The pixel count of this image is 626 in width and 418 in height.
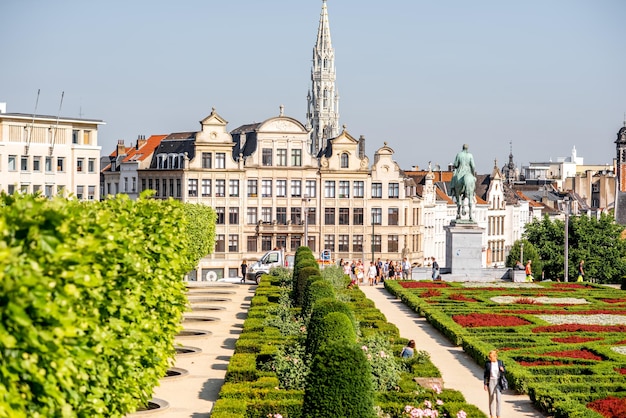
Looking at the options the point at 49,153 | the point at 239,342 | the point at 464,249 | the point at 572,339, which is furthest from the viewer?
the point at 49,153

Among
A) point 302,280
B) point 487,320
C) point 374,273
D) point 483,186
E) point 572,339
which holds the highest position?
point 483,186

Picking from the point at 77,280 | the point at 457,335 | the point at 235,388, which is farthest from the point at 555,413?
the point at 77,280

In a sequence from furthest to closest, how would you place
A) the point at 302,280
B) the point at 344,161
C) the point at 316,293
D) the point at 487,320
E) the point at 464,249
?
the point at 344,161
the point at 464,249
the point at 302,280
the point at 487,320
the point at 316,293

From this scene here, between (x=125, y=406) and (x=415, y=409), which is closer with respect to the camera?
(x=125, y=406)

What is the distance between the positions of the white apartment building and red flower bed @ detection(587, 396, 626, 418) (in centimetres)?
5366

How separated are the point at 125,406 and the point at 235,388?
6.01 meters

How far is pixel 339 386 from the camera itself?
60.4 feet

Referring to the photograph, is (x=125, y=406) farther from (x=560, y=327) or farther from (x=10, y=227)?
(x=560, y=327)

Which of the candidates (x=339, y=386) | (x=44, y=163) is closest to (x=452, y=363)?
(x=339, y=386)

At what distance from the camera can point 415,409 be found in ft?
73.5

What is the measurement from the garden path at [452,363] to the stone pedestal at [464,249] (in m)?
8.53

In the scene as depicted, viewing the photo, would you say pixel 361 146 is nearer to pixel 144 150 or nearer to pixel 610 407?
pixel 144 150

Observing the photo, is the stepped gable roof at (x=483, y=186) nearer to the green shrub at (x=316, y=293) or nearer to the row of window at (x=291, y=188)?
the row of window at (x=291, y=188)

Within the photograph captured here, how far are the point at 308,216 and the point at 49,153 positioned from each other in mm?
24500
